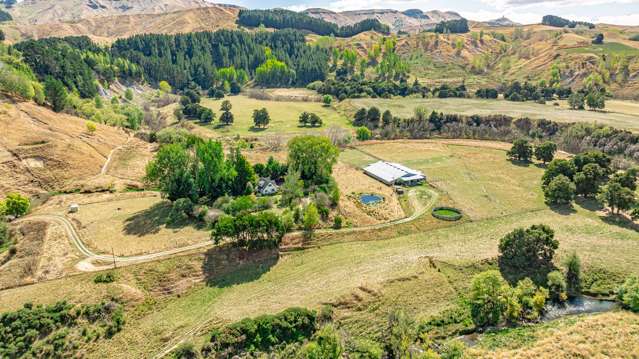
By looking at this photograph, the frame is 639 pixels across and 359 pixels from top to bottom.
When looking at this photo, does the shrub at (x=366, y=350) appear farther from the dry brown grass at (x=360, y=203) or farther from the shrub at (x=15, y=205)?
the shrub at (x=15, y=205)

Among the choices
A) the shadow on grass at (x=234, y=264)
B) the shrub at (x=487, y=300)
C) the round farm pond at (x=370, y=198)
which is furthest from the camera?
the round farm pond at (x=370, y=198)

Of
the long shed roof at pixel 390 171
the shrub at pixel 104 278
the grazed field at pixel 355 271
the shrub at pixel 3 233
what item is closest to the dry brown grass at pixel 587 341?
the grazed field at pixel 355 271

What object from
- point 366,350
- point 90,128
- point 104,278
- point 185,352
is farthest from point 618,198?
point 90,128

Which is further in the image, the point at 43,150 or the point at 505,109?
the point at 505,109

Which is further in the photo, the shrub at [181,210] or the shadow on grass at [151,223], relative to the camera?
the shrub at [181,210]

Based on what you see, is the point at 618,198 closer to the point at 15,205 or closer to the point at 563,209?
the point at 563,209

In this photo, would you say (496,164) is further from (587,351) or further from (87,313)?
(87,313)

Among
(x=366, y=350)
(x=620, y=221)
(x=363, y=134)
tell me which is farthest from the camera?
(x=363, y=134)
